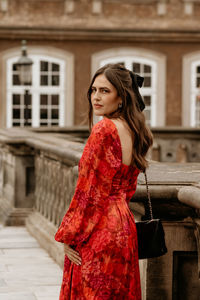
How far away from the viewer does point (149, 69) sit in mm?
23672

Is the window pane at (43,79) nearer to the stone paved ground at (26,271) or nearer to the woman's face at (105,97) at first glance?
the stone paved ground at (26,271)

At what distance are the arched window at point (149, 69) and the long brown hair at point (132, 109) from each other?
19.5 metres

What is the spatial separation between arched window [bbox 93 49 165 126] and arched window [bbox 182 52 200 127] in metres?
0.61

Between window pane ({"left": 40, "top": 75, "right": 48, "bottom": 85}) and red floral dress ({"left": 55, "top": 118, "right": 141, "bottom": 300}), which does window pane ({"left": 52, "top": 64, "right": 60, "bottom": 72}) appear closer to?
window pane ({"left": 40, "top": 75, "right": 48, "bottom": 85})

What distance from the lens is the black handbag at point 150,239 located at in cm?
351

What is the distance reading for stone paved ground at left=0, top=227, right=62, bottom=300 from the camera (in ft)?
17.9

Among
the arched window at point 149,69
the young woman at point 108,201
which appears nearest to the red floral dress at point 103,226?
the young woman at point 108,201

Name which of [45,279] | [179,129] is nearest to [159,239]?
[45,279]

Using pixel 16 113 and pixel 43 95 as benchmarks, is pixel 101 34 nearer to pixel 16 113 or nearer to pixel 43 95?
pixel 43 95

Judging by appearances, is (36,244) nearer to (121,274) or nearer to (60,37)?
(121,274)

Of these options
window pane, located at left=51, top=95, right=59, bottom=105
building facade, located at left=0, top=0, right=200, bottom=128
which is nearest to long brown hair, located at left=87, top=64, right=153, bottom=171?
building facade, located at left=0, top=0, right=200, bottom=128

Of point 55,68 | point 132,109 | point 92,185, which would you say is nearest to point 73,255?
point 92,185

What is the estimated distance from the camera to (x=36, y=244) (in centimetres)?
758

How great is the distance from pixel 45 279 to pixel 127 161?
8.83 feet
